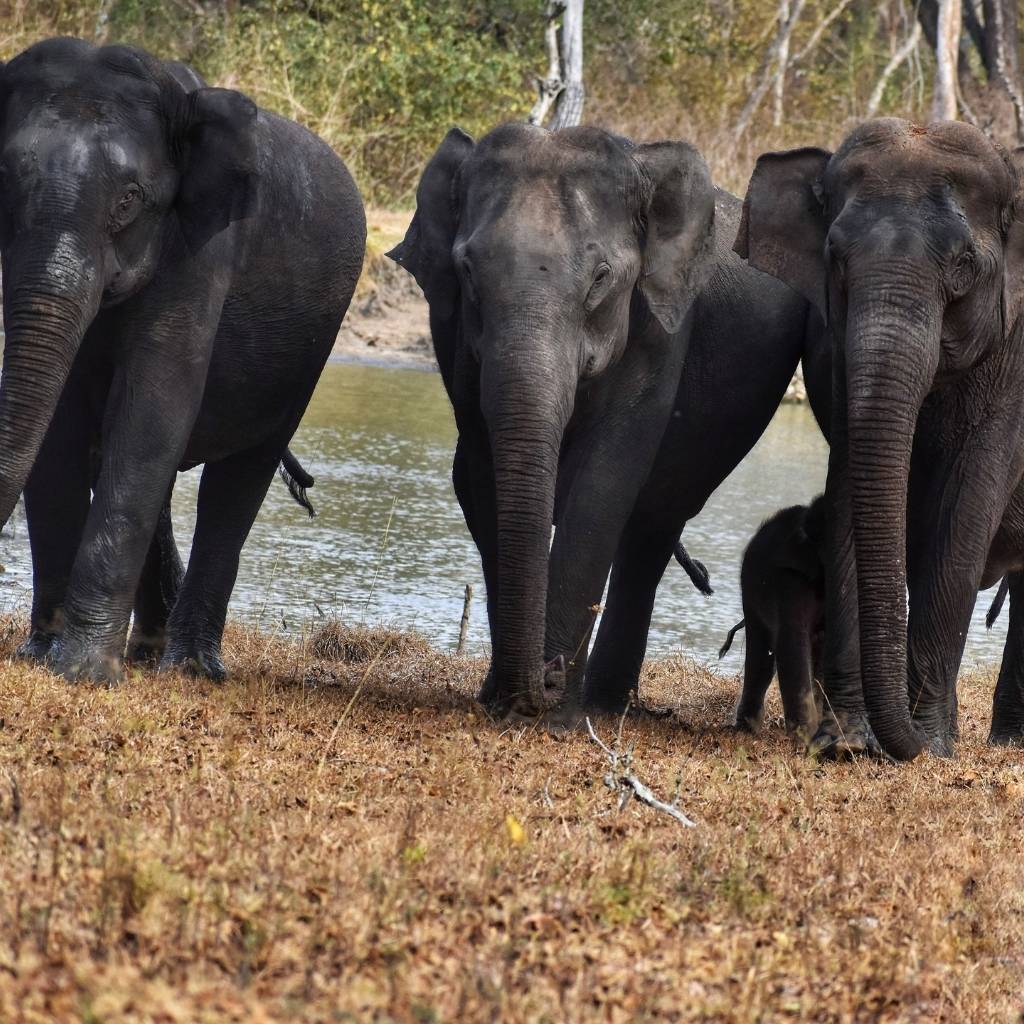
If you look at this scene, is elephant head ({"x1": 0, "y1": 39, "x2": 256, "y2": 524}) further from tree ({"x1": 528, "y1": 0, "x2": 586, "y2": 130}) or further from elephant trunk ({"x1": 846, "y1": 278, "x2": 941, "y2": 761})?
tree ({"x1": 528, "y1": 0, "x2": 586, "y2": 130})

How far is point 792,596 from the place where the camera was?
9359 millimetres

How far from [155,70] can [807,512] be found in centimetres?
356

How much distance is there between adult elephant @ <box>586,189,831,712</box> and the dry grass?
191 centimetres

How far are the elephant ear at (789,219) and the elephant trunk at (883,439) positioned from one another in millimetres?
915

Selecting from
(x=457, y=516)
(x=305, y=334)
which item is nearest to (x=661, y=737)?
(x=305, y=334)

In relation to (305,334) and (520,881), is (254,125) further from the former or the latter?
(520,881)

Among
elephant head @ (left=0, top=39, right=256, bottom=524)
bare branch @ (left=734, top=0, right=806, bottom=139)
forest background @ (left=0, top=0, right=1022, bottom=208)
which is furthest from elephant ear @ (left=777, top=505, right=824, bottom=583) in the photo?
bare branch @ (left=734, top=0, right=806, bottom=139)

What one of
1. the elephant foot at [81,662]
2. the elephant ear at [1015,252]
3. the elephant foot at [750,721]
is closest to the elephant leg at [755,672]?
the elephant foot at [750,721]

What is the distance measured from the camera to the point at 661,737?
8602mm

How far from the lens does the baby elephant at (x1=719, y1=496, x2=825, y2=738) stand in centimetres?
926

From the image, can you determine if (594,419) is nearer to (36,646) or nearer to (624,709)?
(624,709)

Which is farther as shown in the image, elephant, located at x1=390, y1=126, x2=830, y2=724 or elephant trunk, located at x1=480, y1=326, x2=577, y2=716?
elephant, located at x1=390, y1=126, x2=830, y2=724

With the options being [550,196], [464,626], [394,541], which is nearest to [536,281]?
[550,196]

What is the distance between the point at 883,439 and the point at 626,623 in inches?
103
